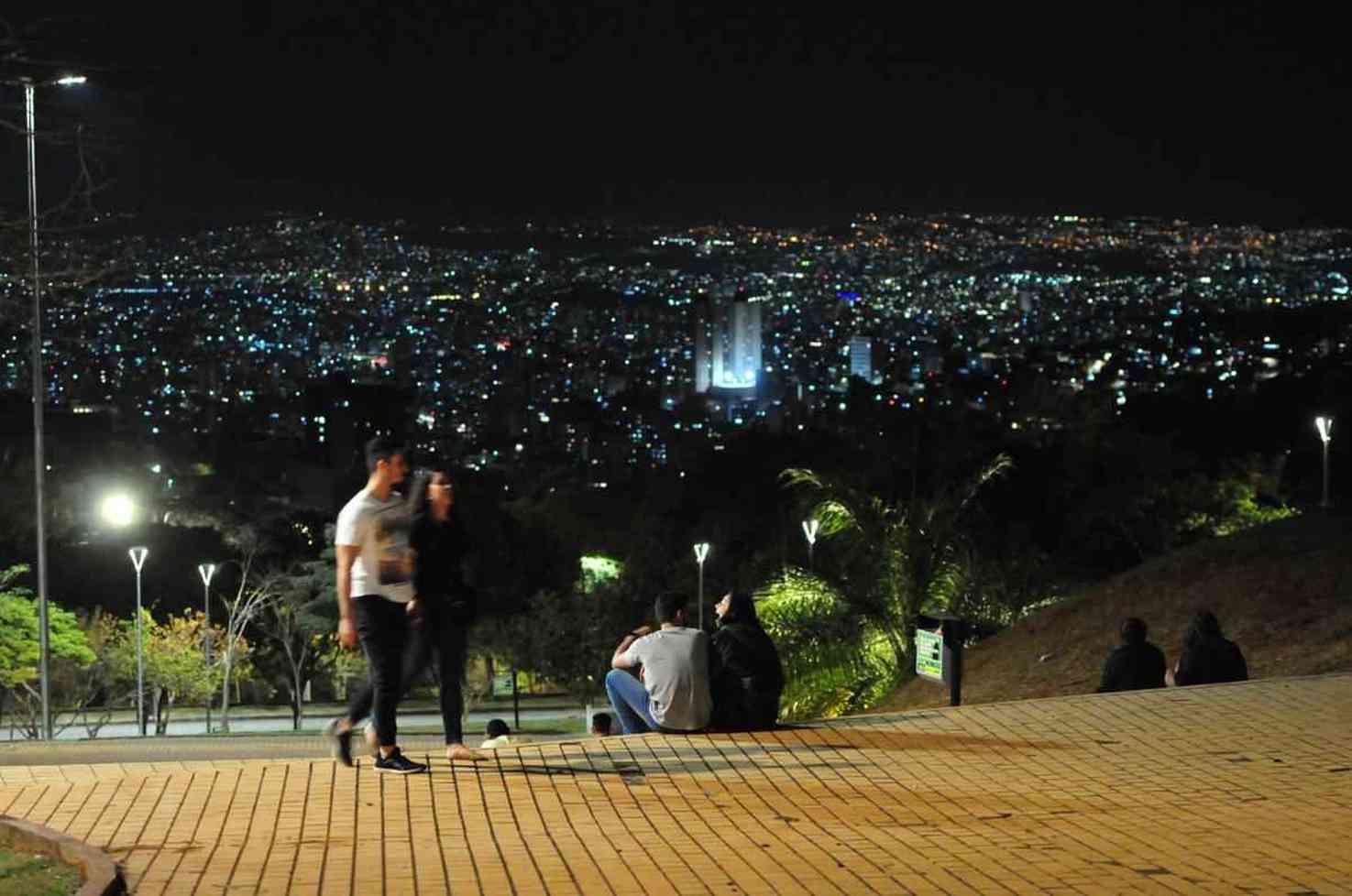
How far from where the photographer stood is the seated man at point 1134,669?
13227mm

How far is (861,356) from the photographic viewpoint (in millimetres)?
145625

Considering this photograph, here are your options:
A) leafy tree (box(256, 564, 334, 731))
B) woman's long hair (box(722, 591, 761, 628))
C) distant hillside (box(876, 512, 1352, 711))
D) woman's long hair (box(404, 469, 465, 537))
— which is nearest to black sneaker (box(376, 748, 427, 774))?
woman's long hair (box(404, 469, 465, 537))

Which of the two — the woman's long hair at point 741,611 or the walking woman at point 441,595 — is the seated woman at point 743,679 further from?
the walking woman at point 441,595

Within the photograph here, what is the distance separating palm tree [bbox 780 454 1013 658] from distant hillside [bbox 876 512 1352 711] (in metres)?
0.74

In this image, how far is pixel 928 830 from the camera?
8.55m

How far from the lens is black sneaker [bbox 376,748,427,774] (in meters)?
9.55

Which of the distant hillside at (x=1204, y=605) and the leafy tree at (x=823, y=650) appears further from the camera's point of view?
the leafy tree at (x=823, y=650)

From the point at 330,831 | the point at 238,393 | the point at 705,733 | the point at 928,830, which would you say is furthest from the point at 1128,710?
the point at 238,393

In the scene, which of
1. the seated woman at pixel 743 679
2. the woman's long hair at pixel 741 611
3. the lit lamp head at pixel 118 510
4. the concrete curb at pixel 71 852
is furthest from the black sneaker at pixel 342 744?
the lit lamp head at pixel 118 510

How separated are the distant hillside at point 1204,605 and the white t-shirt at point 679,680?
6091mm

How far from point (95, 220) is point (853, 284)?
576 ft

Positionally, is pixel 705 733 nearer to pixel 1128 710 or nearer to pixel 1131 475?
pixel 1128 710

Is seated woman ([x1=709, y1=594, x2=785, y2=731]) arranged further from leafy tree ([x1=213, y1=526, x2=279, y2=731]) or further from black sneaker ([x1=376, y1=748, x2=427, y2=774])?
leafy tree ([x1=213, y1=526, x2=279, y2=731])

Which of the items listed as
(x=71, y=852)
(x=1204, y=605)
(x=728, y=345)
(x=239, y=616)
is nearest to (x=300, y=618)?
(x=239, y=616)
